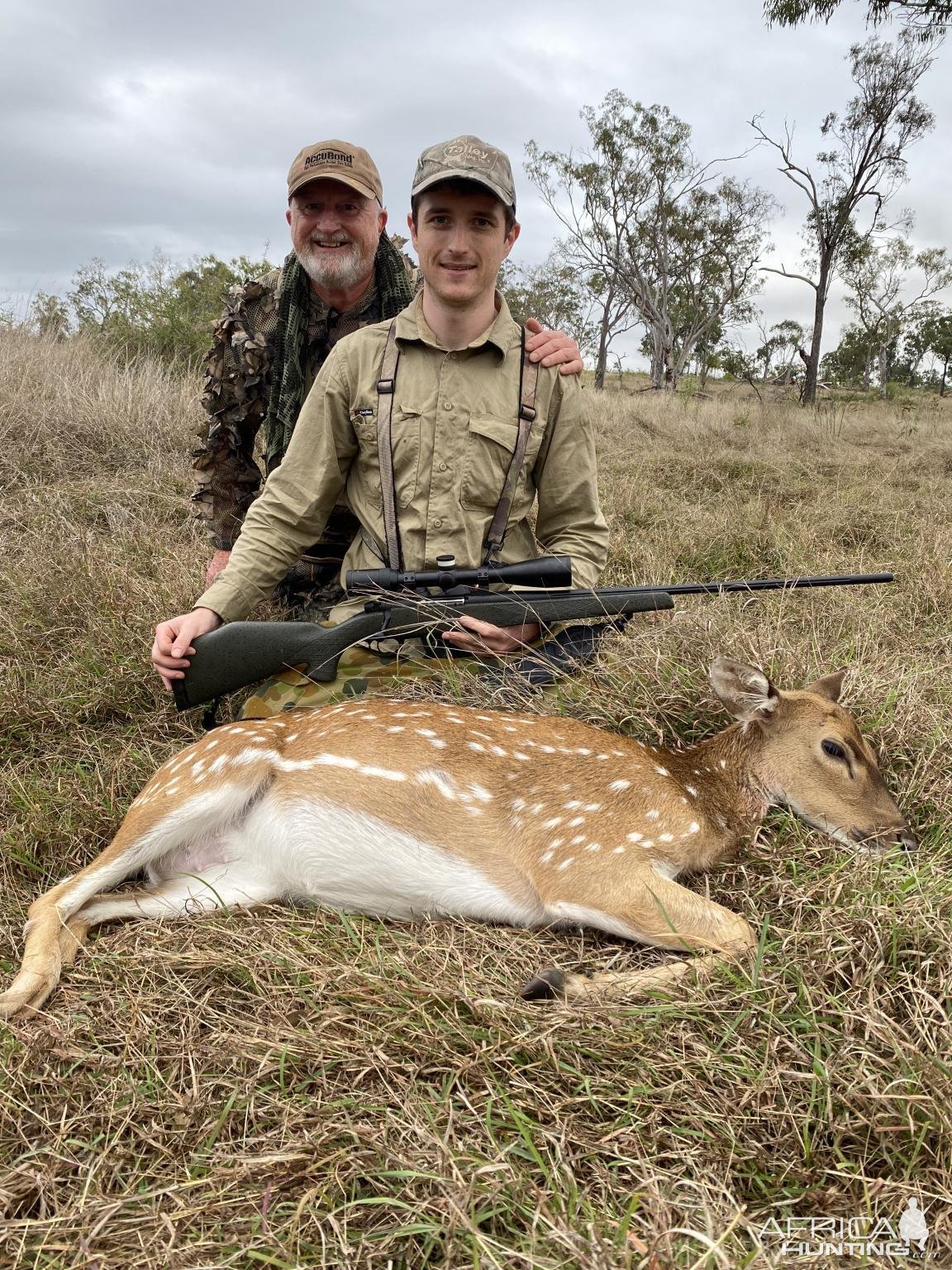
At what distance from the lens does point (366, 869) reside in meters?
2.81

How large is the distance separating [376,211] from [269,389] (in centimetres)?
125

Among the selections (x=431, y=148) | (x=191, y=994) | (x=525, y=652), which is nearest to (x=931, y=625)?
(x=525, y=652)

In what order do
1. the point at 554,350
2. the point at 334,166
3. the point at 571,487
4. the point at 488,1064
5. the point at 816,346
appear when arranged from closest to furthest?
the point at 488,1064 < the point at 554,350 < the point at 571,487 < the point at 334,166 < the point at 816,346

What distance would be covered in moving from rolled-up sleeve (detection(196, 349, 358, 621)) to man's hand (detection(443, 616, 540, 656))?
927 mm

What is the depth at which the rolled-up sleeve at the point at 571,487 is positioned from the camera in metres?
4.32

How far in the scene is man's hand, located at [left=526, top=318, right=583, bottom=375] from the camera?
4.21 meters

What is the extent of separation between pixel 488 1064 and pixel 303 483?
2868 mm

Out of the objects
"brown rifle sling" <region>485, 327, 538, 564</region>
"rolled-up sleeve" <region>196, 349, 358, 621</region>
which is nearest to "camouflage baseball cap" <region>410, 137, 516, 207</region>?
"brown rifle sling" <region>485, 327, 538, 564</region>

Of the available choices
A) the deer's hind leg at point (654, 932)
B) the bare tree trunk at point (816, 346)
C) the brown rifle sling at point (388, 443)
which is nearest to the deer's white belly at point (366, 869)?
the deer's hind leg at point (654, 932)

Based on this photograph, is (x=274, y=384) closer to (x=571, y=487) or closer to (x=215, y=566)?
(x=215, y=566)

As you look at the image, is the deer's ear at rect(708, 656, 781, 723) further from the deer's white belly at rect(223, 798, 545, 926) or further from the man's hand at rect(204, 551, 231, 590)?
the man's hand at rect(204, 551, 231, 590)

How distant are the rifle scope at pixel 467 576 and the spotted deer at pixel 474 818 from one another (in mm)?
792

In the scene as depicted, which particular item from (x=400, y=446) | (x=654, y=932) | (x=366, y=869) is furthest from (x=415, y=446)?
(x=654, y=932)

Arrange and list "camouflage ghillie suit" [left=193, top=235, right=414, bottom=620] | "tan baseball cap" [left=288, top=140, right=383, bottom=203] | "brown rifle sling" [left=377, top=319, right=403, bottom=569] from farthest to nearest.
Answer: "camouflage ghillie suit" [left=193, top=235, right=414, bottom=620]
"tan baseball cap" [left=288, top=140, right=383, bottom=203]
"brown rifle sling" [left=377, top=319, right=403, bottom=569]
